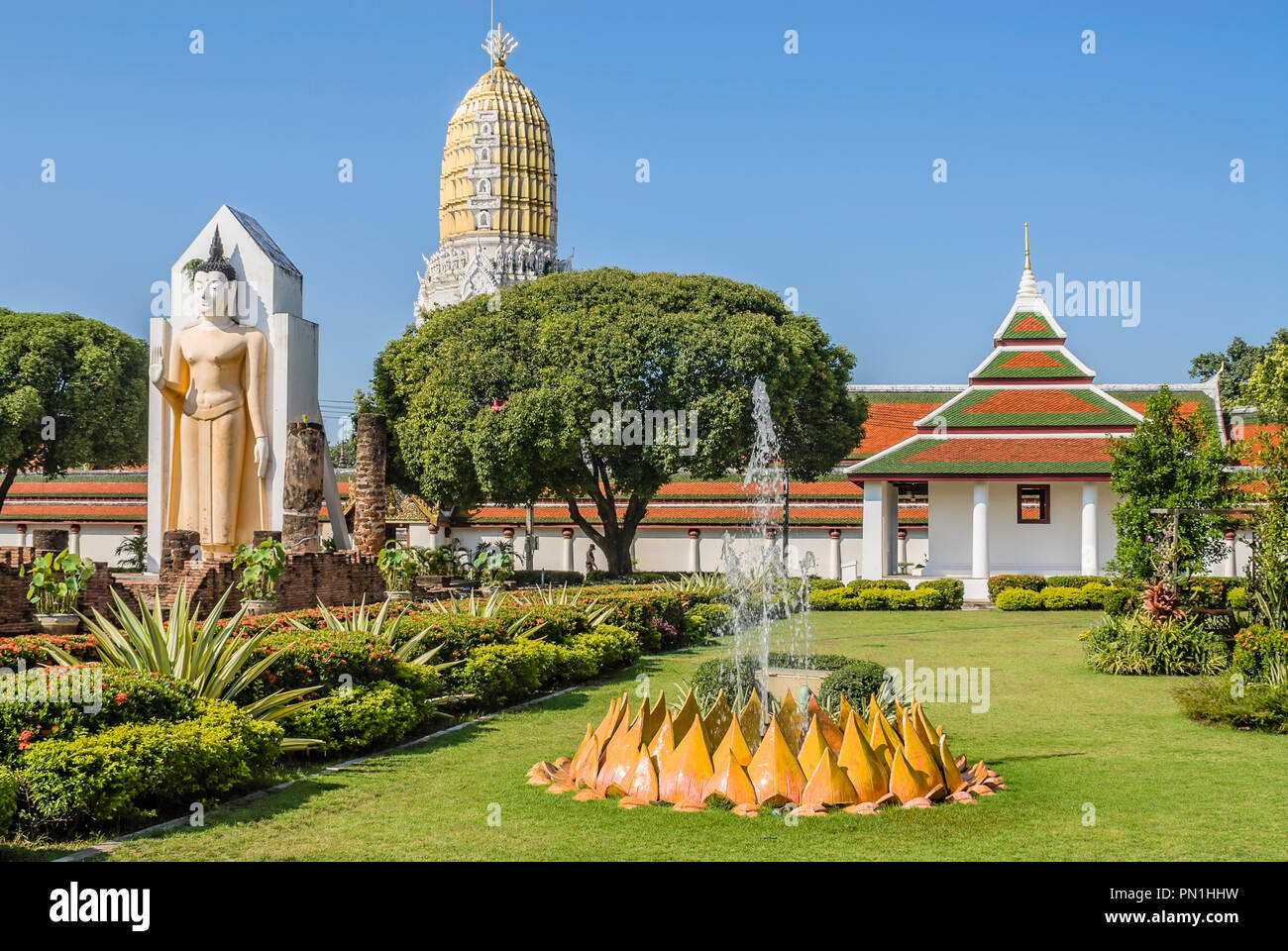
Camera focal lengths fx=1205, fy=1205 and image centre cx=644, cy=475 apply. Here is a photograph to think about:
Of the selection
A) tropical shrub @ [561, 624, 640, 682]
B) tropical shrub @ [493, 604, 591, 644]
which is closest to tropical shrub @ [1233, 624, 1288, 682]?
tropical shrub @ [561, 624, 640, 682]

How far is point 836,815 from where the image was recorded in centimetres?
804

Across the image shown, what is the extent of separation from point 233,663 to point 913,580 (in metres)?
22.6

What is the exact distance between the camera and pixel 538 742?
10961mm

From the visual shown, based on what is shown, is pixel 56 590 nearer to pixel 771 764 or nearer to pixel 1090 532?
pixel 771 764

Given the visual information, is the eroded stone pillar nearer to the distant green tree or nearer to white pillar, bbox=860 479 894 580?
white pillar, bbox=860 479 894 580

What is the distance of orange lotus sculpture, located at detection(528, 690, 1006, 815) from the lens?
8.23 metres

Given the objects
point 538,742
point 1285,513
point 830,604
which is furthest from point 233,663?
point 830,604

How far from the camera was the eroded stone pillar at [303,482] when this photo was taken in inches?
723

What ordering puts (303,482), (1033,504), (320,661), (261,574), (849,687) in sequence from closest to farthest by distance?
(320,661) < (849,687) < (261,574) < (303,482) < (1033,504)

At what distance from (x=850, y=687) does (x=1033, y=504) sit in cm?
2352

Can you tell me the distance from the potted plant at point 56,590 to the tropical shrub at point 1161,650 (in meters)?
13.8

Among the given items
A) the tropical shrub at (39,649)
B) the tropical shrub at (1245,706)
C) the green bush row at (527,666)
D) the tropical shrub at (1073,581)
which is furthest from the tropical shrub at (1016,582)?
the tropical shrub at (39,649)

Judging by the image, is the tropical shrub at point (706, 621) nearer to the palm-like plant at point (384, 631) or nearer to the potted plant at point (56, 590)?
the palm-like plant at point (384, 631)

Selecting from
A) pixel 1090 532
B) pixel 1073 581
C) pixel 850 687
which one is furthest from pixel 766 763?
pixel 1090 532
